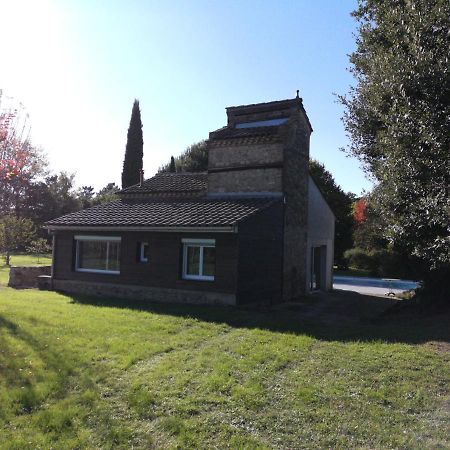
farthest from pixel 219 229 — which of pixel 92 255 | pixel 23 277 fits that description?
pixel 23 277

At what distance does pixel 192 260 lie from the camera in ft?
57.6

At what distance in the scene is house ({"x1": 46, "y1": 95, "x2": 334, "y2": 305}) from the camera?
664 inches

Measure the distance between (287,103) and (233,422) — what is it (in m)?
17.0

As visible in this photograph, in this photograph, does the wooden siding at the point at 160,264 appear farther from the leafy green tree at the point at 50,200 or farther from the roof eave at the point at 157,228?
the leafy green tree at the point at 50,200

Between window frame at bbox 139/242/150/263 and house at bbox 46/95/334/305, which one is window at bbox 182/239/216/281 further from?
window frame at bbox 139/242/150/263

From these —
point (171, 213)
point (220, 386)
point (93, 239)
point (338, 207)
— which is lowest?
point (220, 386)

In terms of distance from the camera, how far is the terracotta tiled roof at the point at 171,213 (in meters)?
16.9

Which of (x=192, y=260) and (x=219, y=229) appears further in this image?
(x=192, y=260)

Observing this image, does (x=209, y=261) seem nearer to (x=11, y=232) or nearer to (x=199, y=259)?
(x=199, y=259)

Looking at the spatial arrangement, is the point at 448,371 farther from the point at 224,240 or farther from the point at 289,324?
the point at 224,240

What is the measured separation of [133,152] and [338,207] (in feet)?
65.9

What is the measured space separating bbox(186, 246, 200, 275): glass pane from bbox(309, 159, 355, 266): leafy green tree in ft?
90.2

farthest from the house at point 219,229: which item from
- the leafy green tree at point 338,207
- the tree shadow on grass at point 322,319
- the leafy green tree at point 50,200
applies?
the leafy green tree at point 50,200

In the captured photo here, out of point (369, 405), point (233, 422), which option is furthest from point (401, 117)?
point (233, 422)
